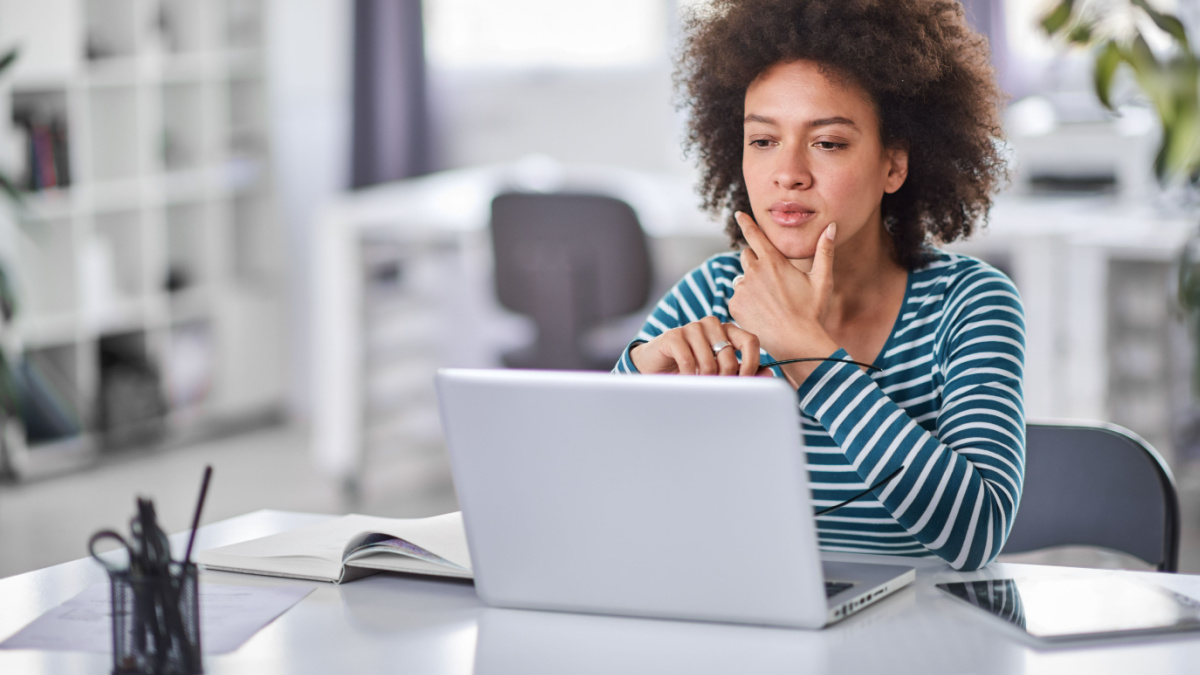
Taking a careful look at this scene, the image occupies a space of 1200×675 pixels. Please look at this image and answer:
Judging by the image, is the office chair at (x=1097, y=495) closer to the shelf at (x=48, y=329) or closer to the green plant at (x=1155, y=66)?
the green plant at (x=1155, y=66)

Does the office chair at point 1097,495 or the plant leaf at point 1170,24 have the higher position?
the plant leaf at point 1170,24

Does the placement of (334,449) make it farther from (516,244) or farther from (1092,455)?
(1092,455)

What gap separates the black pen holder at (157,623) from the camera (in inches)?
34.4

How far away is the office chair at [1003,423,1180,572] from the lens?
4.39ft

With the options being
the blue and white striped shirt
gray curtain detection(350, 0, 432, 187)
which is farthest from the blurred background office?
the blue and white striped shirt

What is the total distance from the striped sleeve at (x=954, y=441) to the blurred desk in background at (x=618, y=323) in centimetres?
123

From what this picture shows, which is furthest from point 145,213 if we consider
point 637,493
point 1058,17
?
point 637,493

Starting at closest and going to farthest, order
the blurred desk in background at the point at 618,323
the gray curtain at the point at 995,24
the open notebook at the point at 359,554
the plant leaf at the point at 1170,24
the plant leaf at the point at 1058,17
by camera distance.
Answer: the open notebook at the point at 359,554 < the plant leaf at the point at 1170,24 < the plant leaf at the point at 1058,17 < the blurred desk in background at the point at 618,323 < the gray curtain at the point at 995,24

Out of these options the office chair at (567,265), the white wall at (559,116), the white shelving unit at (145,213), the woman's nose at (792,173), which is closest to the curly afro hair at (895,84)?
the woman's nose at (792,173)

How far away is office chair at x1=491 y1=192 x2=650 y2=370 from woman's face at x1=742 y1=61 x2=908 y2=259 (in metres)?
1.53

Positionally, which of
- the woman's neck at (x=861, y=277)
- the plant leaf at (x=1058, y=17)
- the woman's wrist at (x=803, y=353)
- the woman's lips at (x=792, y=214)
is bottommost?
the woman's wrist at (x=803, y=353)

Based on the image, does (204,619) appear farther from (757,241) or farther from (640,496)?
(757,241)

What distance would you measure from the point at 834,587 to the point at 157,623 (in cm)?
49

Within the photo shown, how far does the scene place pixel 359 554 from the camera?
1.10 metres
